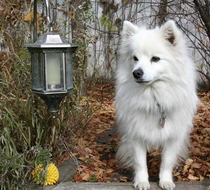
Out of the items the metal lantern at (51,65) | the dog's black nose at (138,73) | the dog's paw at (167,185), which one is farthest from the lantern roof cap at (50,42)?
the dog's paw at (167,185)

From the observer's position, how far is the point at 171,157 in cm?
268

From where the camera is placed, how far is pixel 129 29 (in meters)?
2.67

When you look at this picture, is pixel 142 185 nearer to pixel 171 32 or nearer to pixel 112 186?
pixel 112 186

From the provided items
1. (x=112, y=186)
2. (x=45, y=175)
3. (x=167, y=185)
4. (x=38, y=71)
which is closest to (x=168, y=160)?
(x=167, y=185)

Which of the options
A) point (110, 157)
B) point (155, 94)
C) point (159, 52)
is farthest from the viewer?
point (110, 157)

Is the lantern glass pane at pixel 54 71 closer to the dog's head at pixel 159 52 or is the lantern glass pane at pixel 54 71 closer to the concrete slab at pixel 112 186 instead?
the dog's head at pixel 159 52

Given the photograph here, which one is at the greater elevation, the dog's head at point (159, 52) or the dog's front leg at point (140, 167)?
the dog's head at point (159, 52)

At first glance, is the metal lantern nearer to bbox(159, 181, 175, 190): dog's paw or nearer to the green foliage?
the green foliage

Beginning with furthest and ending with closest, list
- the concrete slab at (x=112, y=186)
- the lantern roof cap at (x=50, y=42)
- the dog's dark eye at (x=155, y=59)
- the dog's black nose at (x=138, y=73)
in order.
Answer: the concrete slab at (x=112, y=186), the dog's dark eye at (x=155, y=59), the dog's black nose at (x=138, y=73), the lantern roof cap at (x=50, y=42)

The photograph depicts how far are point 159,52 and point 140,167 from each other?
0.90 meters

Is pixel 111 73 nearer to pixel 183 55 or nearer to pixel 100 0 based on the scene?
pixel 100 0

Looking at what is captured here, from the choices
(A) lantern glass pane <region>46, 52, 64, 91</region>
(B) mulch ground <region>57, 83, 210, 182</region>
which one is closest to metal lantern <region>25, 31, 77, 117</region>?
(A) lantern glass pane <region>46, 52, 64, 91</region>

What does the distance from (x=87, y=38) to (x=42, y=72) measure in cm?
91

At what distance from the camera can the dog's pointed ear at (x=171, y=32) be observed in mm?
2439
